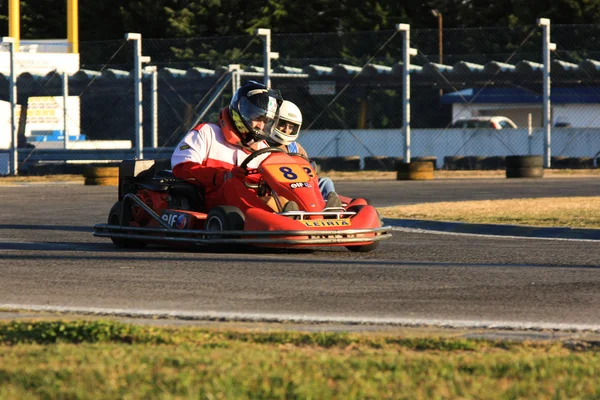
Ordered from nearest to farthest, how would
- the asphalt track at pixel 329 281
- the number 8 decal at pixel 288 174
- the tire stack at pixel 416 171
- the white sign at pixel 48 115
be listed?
the asphalt track at pixel 329 281, the number 8 decal at pixel 288 174, the tire stack at pixel 416 171, the white sign at pixel 48 115

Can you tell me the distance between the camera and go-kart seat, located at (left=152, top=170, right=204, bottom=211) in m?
11.0

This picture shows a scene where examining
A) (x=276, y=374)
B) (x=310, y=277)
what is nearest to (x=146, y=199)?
(x=310, y=277)

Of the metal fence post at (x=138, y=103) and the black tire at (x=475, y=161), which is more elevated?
the metal fence post at (x=138, y=103)

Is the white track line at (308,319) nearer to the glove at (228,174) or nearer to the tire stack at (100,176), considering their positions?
the glove at (228,174)

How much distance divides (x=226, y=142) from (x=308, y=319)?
515 cm

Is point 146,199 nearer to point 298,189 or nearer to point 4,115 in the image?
point 298,189

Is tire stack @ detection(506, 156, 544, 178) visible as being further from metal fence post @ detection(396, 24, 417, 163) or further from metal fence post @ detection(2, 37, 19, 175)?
metal fence post @ detection(2, 37, 19, 175)

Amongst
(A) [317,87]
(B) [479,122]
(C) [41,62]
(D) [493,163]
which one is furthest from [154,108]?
(B) [479,122]

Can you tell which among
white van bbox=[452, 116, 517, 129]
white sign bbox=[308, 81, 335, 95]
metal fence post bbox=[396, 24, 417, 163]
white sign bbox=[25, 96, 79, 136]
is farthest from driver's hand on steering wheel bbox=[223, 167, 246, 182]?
white van bbox=[452, 116, 517, 129]

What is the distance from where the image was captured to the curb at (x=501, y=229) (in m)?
12.3

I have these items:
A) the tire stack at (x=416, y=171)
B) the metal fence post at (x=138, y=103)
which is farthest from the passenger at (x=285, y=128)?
the metal fence post at (x=138, y=103)

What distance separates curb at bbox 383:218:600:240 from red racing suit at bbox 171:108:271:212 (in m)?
3.01

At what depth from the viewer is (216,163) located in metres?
11.2

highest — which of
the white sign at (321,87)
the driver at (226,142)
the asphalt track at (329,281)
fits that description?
the white sign at (321,87)
